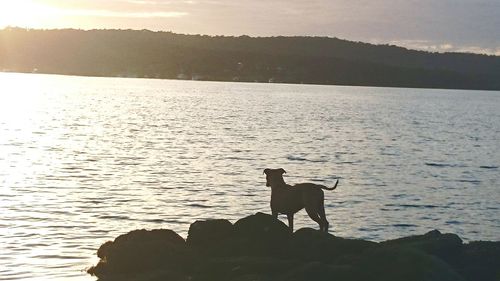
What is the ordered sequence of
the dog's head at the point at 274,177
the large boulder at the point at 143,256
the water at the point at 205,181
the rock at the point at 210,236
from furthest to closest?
the water at the point at 205,181 → the dog's head at the point at 274,177 → the rock at the point at 210,236 → the large boulder at the point at 143,256

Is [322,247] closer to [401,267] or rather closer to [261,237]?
[261,237]

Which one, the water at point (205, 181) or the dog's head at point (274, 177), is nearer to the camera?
the dog's head at point (274, 177)

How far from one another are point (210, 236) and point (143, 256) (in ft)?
6.10

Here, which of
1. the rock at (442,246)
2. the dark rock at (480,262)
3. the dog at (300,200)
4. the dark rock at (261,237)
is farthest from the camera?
the dog at (300,200)

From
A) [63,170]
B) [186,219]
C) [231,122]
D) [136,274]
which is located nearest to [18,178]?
[63,170]

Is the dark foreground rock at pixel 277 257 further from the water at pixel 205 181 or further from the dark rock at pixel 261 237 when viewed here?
the water at pixel 205 181

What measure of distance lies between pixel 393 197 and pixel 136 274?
1945cm

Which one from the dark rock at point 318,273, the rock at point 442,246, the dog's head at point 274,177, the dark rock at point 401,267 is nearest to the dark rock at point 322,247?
the rock at point 442,246

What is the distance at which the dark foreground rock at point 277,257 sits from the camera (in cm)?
1371

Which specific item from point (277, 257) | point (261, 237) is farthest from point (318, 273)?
point (261, 237)

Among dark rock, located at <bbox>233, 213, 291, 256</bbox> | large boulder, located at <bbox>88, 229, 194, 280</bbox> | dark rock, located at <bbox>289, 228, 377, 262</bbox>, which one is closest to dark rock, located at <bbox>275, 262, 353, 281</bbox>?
dark rock, located at <bbox>289, 228, 377, 262</bbox>

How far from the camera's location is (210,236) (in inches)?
672

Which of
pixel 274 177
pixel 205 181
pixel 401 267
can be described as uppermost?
pixel 274 177

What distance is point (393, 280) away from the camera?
1322cm
